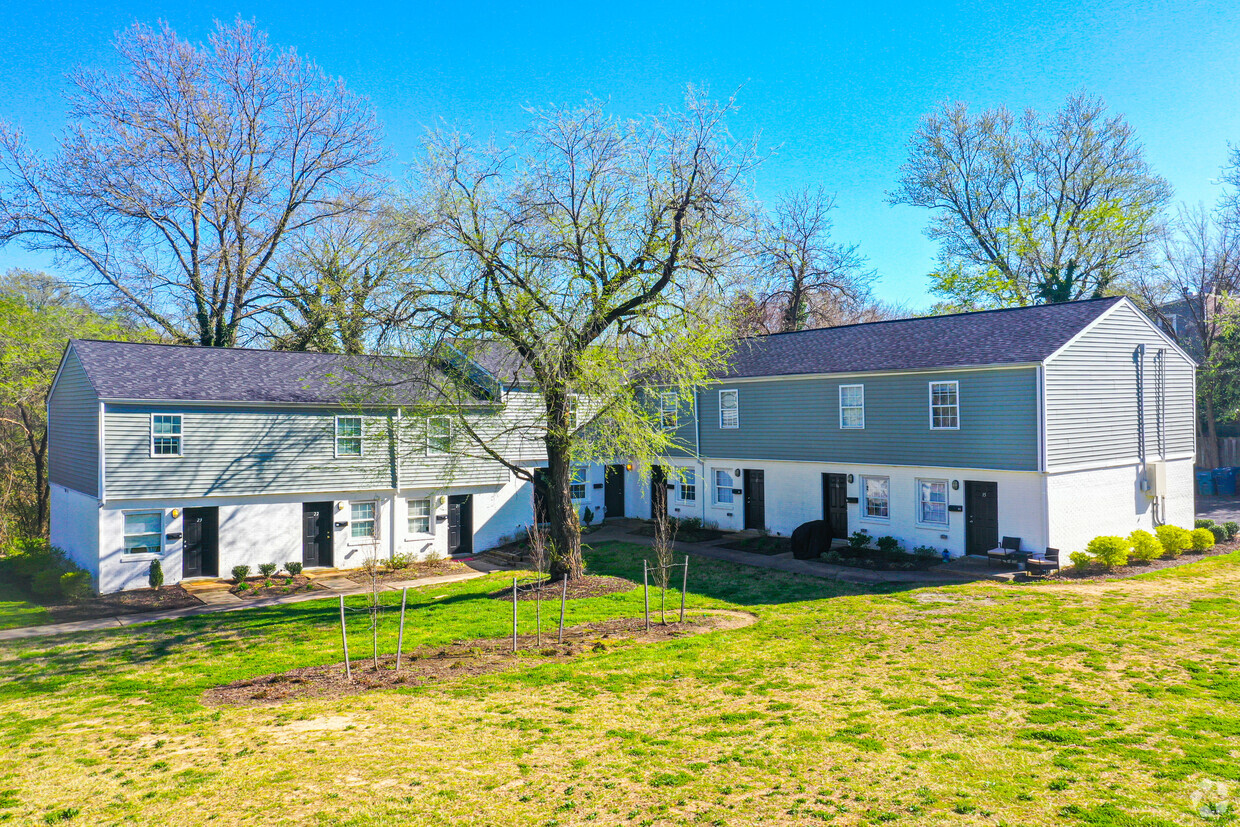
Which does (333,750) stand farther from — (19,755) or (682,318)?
(682,318)

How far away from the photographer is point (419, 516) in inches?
940

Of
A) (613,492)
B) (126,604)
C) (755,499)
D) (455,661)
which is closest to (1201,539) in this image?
(755,499)

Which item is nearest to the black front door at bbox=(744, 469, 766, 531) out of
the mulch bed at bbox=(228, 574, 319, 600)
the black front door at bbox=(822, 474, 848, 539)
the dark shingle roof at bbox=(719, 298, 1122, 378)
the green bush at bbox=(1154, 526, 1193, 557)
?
the black front door at bbox=(822, 474, 848, 539)

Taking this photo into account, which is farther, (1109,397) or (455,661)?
(1109,397)

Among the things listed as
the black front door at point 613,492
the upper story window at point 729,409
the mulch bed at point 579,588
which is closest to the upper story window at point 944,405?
the upper story window at point 729,409

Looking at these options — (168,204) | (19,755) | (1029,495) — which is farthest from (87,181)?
(1029,495)

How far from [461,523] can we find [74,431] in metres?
11.1

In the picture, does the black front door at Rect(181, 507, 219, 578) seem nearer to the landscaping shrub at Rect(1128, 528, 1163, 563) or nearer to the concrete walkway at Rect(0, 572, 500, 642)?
the concrete walkway at Rect(0, 572, 500, 642)

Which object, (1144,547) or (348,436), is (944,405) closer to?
(1144,547)

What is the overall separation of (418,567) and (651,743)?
597 inches

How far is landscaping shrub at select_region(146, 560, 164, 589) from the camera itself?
19.8m

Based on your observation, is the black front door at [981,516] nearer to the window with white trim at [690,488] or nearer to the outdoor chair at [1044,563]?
the outdoor chair at [1044,563]

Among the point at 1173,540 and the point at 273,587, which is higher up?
the point at 1173,540

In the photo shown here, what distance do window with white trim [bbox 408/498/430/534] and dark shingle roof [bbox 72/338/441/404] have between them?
3.25m
